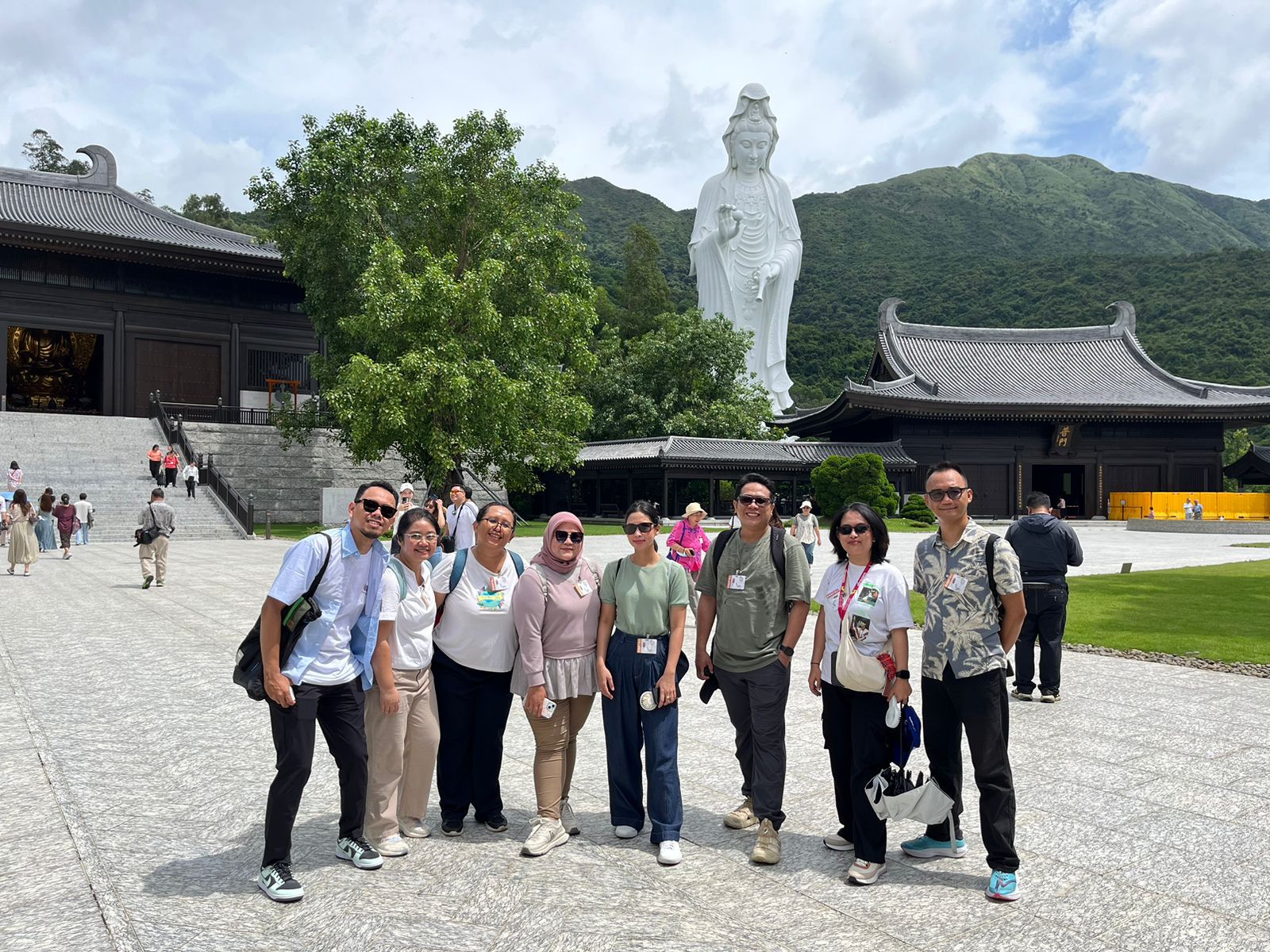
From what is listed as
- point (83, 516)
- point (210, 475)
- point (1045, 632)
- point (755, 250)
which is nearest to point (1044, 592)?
point (1045, 632)

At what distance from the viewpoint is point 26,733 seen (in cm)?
548

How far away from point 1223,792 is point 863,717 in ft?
7.52

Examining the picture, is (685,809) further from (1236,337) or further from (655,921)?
(1236,337)

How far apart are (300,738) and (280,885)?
53cm

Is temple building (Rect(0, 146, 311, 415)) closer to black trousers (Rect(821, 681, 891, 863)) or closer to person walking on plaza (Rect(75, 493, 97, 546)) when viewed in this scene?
person walking on plaza (Rect(75, 493, 97, 546))

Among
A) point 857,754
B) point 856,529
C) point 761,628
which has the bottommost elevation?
point 857,754

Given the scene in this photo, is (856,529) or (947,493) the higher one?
(947,493)

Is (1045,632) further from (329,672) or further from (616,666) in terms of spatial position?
(329,672)

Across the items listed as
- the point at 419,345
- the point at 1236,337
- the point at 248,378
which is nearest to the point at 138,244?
the point at 248,378

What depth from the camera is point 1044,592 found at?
6.77 metres

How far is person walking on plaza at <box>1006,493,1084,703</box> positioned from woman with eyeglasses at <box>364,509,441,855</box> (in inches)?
Result: 175

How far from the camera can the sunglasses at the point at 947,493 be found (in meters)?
3.70

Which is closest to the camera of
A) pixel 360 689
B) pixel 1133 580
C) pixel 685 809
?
pixel 360 689

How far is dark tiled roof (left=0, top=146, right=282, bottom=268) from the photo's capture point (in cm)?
3017
